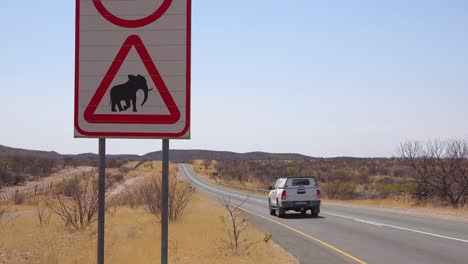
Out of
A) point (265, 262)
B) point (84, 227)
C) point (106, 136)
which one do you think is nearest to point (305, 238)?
point (265, 262)

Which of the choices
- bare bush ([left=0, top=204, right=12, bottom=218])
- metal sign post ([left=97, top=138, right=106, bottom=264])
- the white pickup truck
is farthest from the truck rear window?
metal sign post ([left=97, top=138, right=106, bottom=264])

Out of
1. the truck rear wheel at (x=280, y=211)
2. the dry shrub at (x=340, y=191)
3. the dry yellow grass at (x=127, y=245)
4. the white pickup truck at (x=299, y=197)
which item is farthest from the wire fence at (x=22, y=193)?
the dry shrub at (x=340, y=191)

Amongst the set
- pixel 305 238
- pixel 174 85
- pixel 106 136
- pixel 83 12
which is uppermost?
pixel 83 12

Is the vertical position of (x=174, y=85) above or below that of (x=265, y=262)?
above

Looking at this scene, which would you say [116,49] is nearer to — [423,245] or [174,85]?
[174,85]

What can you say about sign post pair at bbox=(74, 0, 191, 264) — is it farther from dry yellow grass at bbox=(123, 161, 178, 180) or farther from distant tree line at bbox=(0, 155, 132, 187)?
dry yellow grass at bbox=(123, 161, 178, 180)

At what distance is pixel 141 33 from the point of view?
4012 mm

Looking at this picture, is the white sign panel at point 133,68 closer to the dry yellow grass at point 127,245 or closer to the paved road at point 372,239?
the dry yellow grass at point 127,245

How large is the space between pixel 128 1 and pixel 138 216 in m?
19.7

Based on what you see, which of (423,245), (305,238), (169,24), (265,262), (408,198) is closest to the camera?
(169,24)

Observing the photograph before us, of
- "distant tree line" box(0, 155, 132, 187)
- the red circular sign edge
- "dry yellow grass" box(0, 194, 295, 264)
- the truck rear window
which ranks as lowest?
"dry yellow grass" box(0, 194, 295, 264)

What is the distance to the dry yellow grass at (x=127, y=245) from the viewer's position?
1177 cm

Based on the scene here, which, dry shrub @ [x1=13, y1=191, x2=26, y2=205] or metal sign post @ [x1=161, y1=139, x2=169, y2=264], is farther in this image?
dry shrub @ [x1=13, y1=191, x2=26, y2=205]

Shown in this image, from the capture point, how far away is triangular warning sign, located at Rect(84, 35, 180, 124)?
3986 mm
